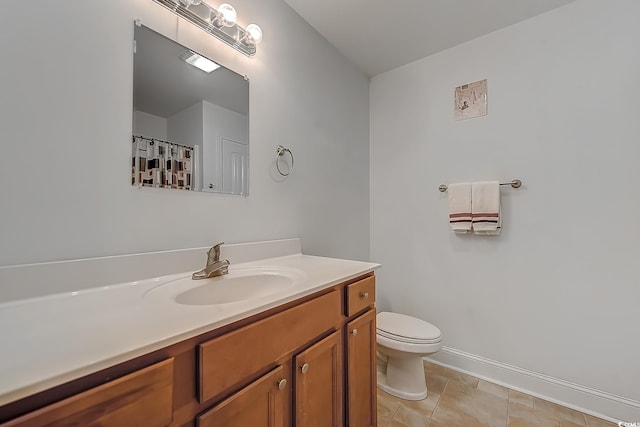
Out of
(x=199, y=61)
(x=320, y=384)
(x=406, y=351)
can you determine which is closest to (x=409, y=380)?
(x=406, y=351)

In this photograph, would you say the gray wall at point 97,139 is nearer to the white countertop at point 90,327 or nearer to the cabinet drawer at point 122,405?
the white countertop at point 90,327

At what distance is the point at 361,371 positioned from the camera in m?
1.14

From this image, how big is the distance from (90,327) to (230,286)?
0.50 m

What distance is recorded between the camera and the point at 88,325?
0.58m

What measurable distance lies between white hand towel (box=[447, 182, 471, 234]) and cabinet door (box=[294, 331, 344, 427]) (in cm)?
130

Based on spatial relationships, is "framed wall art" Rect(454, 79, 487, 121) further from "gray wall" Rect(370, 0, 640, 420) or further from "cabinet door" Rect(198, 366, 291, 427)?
"cabinet door" Rect(198, 366, 291, 427)

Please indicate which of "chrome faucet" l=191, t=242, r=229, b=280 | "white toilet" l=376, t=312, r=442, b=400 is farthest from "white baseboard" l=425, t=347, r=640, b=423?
"chrome faucet" l=191, t=242, r=229, b=280

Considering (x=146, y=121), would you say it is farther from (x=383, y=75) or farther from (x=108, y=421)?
(x=383, y=75)

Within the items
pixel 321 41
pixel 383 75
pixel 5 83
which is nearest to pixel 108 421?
pixel 5 83

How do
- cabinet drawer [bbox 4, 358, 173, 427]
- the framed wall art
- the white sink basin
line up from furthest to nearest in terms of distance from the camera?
the framed wall art → the white sink basin → cabinet drawer [bbox 4, 358, 173, 427]

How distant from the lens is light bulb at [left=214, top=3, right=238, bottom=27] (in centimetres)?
118

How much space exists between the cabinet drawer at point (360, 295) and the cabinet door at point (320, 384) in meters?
0.12

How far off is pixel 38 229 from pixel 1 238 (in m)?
0.07

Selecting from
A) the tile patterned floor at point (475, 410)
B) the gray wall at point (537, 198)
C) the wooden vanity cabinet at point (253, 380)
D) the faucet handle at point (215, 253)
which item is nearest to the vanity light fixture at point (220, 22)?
the faucet handle at point (215, 253)
